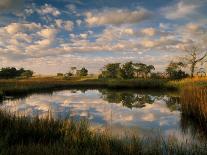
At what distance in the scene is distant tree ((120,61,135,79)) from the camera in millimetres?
46725

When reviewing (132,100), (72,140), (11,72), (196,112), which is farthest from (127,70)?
(72,140)

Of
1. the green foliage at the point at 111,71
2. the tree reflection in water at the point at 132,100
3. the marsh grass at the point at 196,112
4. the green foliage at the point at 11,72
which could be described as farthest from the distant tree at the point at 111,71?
the marsh grass at the point at 196,112

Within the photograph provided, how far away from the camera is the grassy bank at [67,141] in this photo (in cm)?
588

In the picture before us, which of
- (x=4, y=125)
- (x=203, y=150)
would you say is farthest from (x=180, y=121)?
(x=4, y=125)

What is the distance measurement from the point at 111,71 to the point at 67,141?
44740 millimetres

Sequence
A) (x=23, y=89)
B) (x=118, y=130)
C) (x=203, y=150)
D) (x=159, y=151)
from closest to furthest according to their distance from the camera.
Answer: (x=159, y=151)
(x=203, y=150)
(x=118, y=130)
(x=23, y=89)

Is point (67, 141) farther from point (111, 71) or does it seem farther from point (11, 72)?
point (11, 72)

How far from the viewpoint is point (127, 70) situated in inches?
1905

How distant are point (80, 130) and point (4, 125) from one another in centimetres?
230

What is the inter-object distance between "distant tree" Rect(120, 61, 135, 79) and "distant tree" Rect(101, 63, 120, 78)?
5.04 feet

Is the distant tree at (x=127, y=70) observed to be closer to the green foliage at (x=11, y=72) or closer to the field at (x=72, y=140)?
the green foliage at (x=11, y=72)

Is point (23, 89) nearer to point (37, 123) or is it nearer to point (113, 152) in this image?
point (37, 123)

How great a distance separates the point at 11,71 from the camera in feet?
188

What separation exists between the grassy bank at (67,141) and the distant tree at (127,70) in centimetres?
3842
